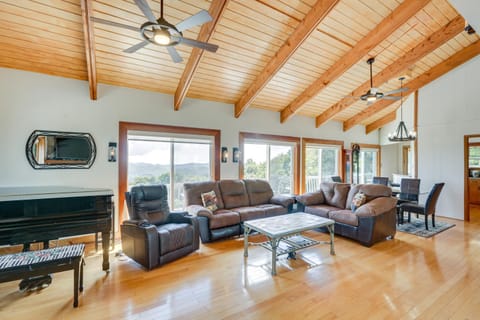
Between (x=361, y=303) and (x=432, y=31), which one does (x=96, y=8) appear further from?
(x=432, y=31)

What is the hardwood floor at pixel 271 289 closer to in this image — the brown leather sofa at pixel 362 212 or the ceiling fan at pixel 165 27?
the brown leather sofa at pixel 362 212

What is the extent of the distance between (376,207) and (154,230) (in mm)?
3672

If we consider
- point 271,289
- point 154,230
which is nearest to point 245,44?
point 154,230

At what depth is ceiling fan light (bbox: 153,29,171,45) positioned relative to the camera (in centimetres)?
248

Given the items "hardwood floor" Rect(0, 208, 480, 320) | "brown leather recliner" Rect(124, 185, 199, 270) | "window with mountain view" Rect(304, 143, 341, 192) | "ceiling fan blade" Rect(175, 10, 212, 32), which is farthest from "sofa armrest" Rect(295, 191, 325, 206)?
"ceiling fan blade" Rect(175, 10, 212, 32)

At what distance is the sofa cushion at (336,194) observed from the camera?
17.0ft

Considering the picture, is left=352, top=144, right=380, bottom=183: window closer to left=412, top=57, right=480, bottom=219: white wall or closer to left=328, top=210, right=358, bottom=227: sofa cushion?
→ left=412, top=57, right=480, bottom=219: white wall

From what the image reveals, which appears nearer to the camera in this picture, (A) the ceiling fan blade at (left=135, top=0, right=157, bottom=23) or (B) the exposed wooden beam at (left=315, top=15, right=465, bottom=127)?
(A) the ceiling fan blade at (left=135, top=0, right=157, bottom=23)

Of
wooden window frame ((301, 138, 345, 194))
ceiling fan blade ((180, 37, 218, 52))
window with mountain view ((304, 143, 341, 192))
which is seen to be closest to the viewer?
ceiling fan blade ((180, 37, 218, 52))

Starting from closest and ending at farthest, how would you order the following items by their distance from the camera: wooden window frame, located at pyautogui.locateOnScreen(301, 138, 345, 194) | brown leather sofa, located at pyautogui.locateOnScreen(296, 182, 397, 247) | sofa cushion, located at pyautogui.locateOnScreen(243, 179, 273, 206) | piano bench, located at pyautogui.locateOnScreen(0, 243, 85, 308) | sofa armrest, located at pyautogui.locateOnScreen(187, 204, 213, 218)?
1. piano bench, located at pyautogui.locateOnScreen(0, 243, 85, 308)
2. brown leather sofa, located at pyautogui.locateOnScreen(296, 182, 397, 247)
3. sofa armrest, located at pyautogui.locateOnScreen(187, 204, 213, 218)
4. sofa cushion, located at pyautogui.locateOnScreen(243, 179, 273, 206)
5. wooden window frame, located at pyautogui.locateOnScreen(301, 138, 345, 194)

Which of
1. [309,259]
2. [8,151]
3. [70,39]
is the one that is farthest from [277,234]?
[8,151]

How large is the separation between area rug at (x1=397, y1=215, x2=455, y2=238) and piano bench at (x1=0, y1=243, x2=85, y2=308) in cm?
567

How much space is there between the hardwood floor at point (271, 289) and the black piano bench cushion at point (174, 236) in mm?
237

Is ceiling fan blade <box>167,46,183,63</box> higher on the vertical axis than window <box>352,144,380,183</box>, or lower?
→ higher
